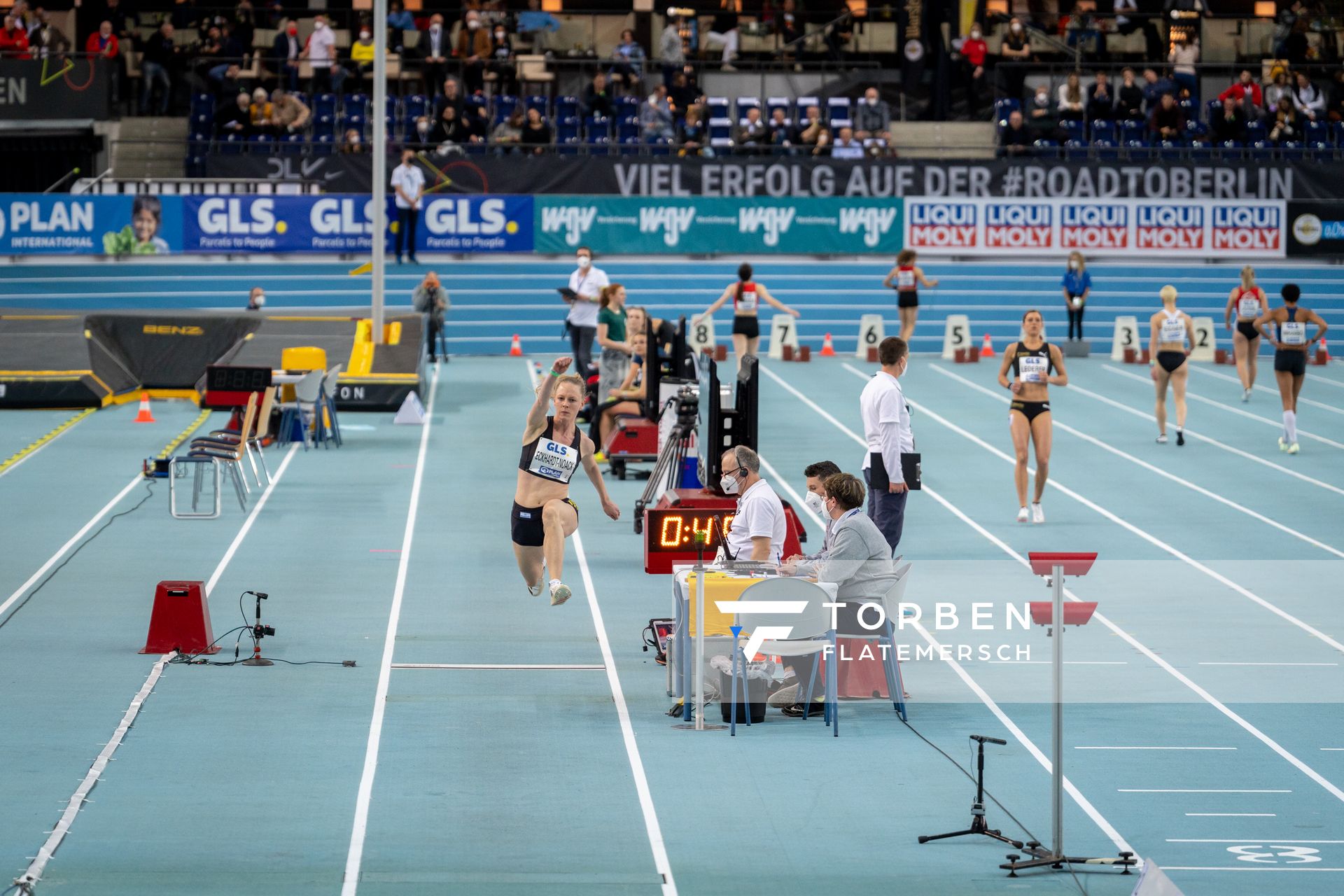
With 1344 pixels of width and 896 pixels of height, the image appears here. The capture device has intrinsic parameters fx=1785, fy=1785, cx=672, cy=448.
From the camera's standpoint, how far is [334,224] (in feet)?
104

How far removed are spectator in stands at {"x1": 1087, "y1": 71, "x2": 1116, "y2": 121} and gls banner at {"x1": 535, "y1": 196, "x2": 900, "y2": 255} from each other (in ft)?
17.9

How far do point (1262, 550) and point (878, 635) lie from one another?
21.2 feet

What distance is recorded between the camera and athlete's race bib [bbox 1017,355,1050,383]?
15.7 metres

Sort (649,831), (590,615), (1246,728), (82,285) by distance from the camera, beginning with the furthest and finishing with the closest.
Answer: (82,285), (590,615), (1246,728), (649,831)

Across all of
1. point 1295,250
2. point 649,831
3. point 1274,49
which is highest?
point 1274,49

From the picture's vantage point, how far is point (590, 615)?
12805 mm

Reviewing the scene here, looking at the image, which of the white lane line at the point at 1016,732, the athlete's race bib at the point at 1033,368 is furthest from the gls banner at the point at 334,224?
the athlete's race bib at the point at 1033,368

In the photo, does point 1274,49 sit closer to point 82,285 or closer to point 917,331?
point 917,331

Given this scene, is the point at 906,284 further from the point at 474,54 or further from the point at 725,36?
the point at 474,54

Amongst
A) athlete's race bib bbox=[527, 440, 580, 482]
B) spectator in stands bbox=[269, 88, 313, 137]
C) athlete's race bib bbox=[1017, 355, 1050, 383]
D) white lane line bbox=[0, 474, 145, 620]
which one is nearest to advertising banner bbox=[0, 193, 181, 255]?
spectator in stands bbox=[269, 88, 313, 137]

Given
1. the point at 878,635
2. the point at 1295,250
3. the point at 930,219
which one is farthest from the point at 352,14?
the point at 878,635

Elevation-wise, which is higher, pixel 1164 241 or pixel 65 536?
pixel 1164 241

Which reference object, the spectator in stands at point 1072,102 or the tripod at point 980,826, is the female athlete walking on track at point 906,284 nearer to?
the spectator in stands at point 1072,102

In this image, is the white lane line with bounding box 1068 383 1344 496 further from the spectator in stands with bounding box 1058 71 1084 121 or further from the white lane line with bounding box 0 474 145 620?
the white lane line with bounding box 0 474 145 620
